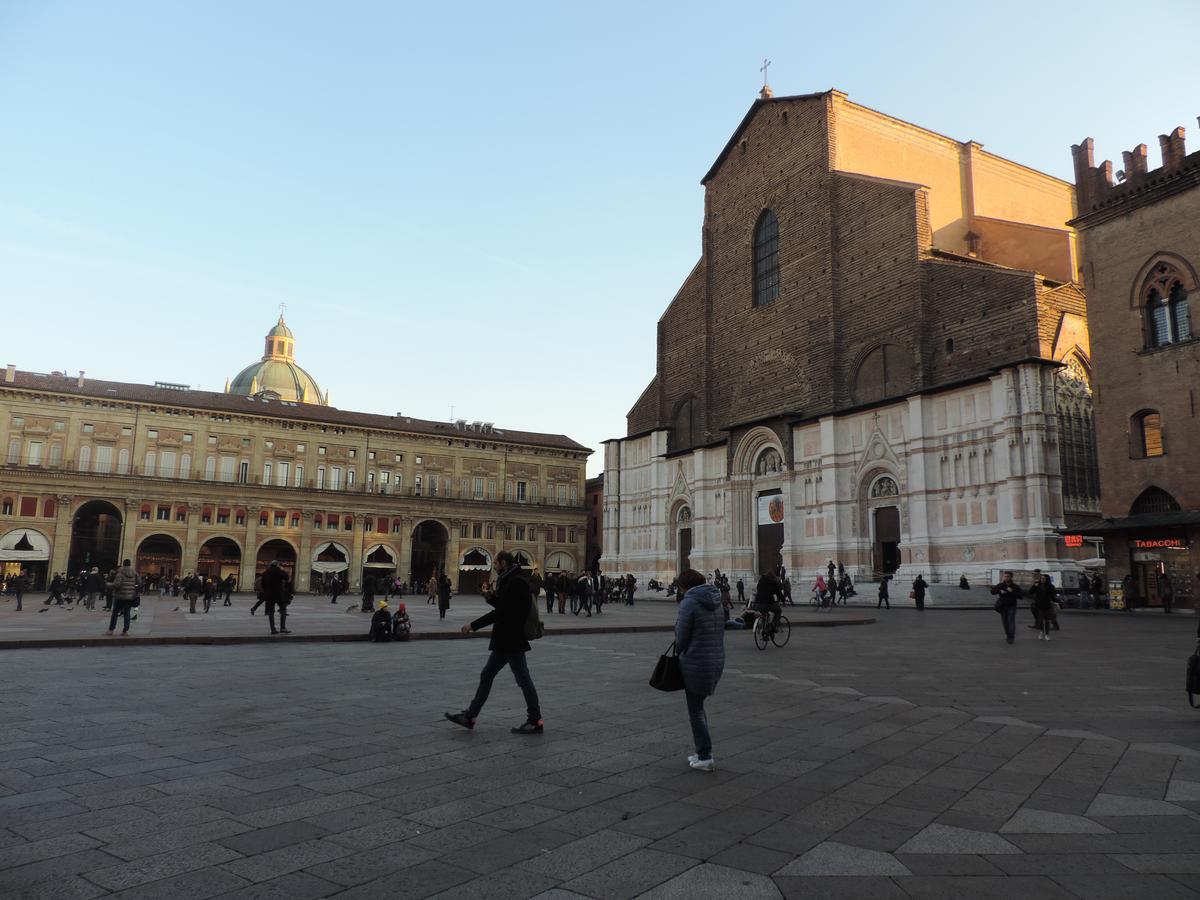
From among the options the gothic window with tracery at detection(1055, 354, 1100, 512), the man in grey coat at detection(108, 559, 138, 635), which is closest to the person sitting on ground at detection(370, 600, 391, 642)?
the man in grey coat at detection(108, 559, 138, 635)

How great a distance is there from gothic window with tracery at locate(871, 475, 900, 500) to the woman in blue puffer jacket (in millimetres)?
34096

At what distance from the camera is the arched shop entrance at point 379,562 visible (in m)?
57.8

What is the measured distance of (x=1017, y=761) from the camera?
601cm

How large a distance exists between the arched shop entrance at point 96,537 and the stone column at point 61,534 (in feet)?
5.06

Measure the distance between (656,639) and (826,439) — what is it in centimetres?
2519

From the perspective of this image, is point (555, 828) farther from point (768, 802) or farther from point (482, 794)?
point (768, 802)

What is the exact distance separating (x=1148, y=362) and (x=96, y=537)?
5873cm

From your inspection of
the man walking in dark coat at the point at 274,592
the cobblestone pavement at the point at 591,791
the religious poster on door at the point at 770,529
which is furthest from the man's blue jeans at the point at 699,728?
the religious poster on door at the point at 770,529

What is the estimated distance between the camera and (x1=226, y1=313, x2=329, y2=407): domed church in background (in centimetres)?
8938

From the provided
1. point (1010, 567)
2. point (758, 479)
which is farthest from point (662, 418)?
point (1010, 567)

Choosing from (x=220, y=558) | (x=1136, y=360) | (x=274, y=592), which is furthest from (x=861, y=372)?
(x=220, y=558)

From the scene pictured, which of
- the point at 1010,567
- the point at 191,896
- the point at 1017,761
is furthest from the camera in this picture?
the point at 1010,567

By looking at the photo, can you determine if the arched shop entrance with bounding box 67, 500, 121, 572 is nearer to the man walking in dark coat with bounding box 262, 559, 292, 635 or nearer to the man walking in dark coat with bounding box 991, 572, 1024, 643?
the man walking in dark coat with bounding box 262, 559, 292, 635

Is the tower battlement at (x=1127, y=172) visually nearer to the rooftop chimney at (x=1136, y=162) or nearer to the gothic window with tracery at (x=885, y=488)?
the rooftop chimney at (x=1136, y=162)
